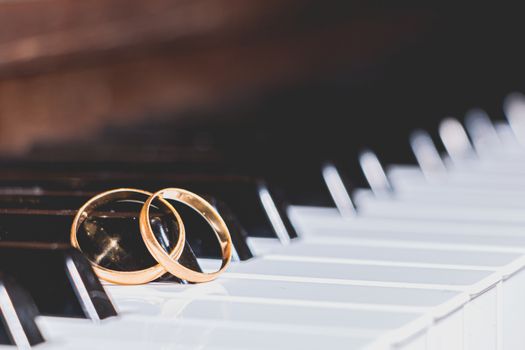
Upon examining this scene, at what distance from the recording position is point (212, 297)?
84cm

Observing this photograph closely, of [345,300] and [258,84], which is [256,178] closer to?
[345,300]

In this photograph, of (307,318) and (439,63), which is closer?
(307,318)

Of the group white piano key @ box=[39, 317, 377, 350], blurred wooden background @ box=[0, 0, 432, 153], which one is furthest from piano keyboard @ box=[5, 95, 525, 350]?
blurred wooden background @ box=[0, 0, 432, 153]

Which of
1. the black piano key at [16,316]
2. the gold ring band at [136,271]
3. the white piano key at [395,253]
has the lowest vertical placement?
the white piano key at [395,253]

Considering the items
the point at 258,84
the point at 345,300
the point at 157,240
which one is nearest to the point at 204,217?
the point at 157,240

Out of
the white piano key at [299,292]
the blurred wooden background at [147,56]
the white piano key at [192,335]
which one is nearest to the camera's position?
the white piano key at [192,335]

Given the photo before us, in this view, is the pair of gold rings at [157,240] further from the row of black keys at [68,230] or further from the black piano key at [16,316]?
the black piano key at [16,316]

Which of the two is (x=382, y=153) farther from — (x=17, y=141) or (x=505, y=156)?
(x=17, y=141)

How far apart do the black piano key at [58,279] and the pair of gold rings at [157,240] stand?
7 cm

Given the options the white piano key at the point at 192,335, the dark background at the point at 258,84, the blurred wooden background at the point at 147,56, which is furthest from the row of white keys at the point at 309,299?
the blurred wooden background at the point at 147,56

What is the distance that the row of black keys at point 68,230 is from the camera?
0.77 m

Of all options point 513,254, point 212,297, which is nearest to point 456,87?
point 513,254

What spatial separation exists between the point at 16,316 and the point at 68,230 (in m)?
0.23

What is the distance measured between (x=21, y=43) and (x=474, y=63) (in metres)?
2.42
